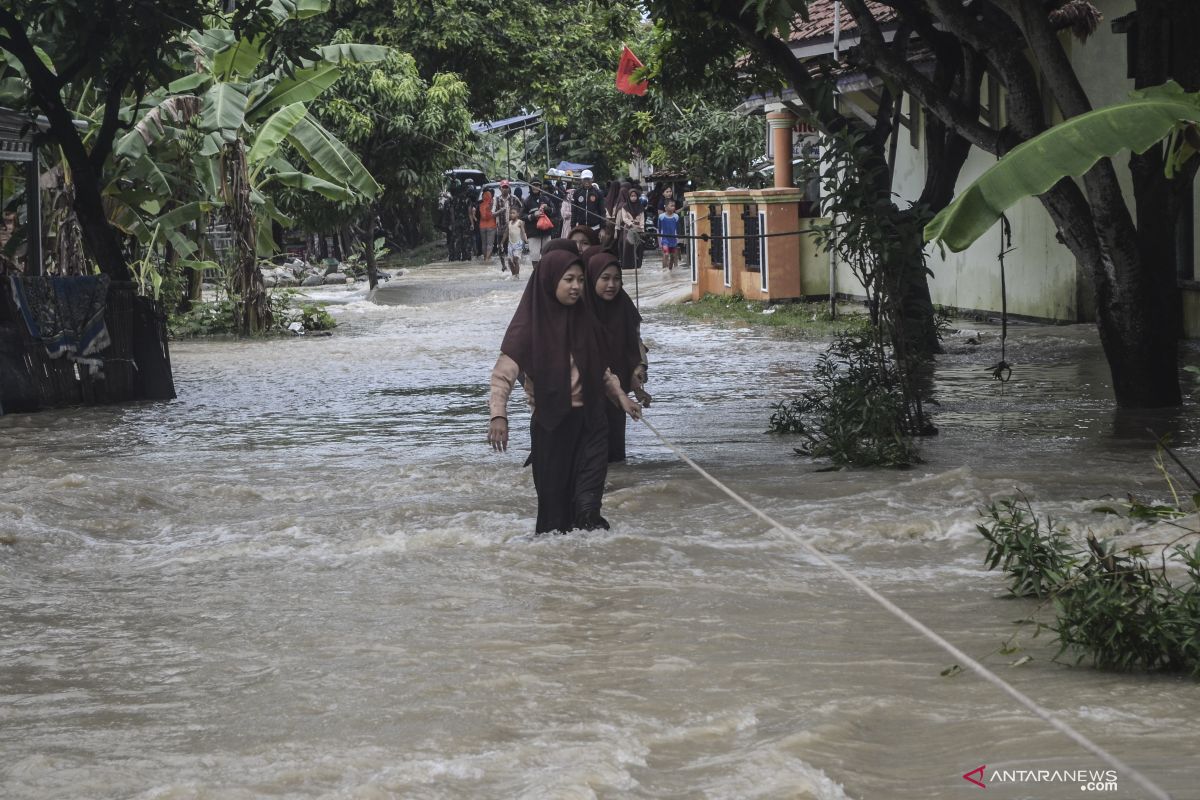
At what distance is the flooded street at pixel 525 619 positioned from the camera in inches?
183

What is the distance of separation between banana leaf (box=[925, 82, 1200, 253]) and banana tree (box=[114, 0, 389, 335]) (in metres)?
12.4

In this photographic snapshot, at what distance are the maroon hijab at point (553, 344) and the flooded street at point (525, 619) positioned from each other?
72 centimetres

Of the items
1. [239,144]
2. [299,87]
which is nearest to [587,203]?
[299,87]

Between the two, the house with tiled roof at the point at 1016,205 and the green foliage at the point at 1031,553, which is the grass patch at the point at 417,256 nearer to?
the house with tiled roof at the point at 1016,205

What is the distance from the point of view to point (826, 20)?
809 inches

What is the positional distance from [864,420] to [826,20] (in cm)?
1195

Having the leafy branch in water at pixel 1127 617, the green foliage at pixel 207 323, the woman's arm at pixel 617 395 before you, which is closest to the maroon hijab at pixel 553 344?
the woman's arm at pixel 617 395

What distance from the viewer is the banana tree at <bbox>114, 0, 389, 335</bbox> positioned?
18.4 metres

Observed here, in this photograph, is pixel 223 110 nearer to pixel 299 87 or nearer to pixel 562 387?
pixel 299 87

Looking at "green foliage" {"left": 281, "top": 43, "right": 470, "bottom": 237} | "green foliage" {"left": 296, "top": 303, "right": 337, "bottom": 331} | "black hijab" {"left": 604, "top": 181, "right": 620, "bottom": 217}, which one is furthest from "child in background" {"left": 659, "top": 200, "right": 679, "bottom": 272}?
"green foliage" {"left": 296, "top": 303, "right": 337, "bottom": 331}

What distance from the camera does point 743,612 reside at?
6496 millimetres

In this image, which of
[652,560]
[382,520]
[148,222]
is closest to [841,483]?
[652,560]

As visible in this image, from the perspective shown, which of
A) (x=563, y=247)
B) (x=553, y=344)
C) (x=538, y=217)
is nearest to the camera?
(x=553, y=344)

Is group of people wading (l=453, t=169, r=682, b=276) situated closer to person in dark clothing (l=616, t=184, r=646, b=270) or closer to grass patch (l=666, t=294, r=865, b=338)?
person in dark clothing (l=616, t=184, r=646, b=270)
